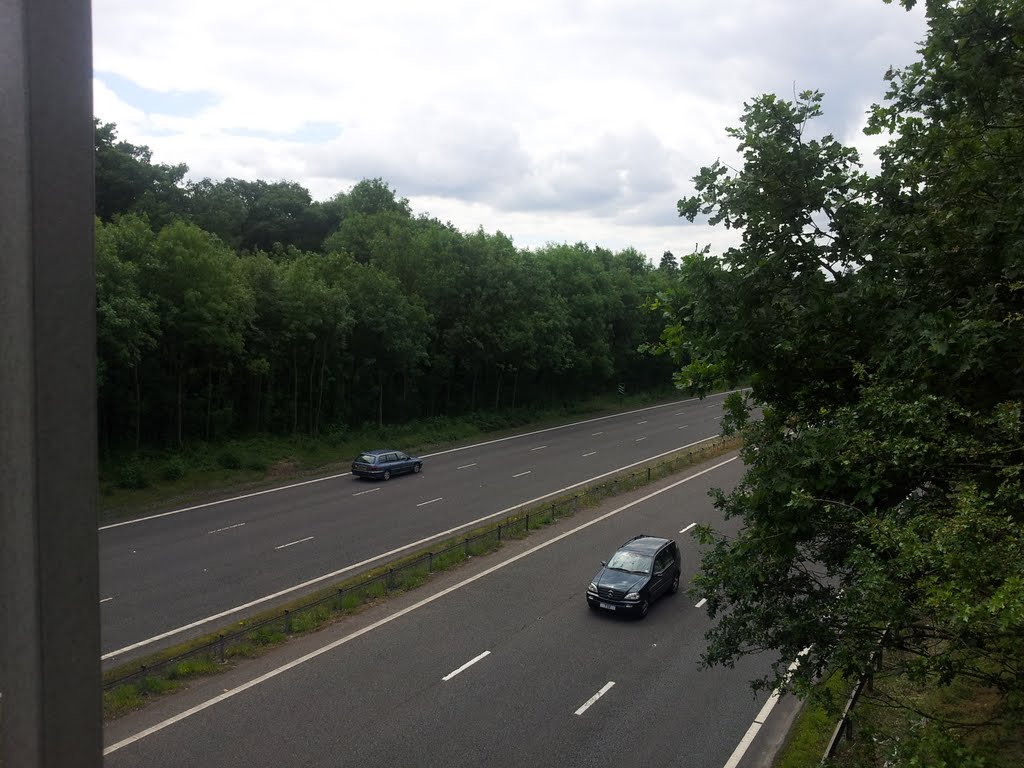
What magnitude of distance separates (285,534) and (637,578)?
36.4 feet

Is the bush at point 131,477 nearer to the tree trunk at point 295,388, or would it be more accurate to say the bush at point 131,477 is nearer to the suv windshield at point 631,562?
the tree trunk at point 295,388

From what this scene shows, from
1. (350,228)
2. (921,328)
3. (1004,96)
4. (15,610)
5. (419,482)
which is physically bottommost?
(419,482)

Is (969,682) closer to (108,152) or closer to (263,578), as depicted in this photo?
(263,578)

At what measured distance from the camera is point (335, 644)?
1500 centimetres

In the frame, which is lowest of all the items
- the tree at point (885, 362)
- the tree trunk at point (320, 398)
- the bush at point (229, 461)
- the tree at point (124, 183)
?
the bush at point (229, 461)

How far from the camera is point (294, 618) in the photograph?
15.8 m

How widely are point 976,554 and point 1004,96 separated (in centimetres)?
497

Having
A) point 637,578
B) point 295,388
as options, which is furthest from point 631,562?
point 295,388

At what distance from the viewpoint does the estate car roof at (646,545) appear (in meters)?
18.5

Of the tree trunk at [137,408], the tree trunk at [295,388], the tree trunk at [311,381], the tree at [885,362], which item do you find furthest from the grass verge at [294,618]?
the tree trunk at [311,381]

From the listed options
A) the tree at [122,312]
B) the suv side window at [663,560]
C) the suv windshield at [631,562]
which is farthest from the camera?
the tree at [122,312]

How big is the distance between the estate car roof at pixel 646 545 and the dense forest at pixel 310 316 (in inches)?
614

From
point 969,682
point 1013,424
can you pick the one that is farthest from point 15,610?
point 969,682

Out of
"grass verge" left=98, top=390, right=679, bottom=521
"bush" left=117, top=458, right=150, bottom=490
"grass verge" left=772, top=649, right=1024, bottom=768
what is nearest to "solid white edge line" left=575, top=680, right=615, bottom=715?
"grass verge" left=772, top=649, right=1024, bottom=768
